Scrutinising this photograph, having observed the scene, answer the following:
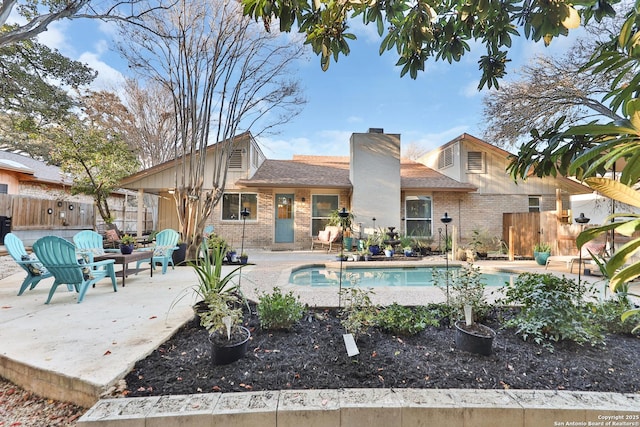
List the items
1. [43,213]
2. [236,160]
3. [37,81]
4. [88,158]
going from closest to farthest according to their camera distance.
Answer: [37,81] → [88,158] → [236,160] → [43,213]

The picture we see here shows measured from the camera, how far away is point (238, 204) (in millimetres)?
11836

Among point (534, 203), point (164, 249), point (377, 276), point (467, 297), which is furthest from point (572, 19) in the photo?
point (534, 203)

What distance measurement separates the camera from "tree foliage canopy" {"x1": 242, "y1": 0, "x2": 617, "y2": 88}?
2.00 meters

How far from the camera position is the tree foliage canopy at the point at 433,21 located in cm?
200

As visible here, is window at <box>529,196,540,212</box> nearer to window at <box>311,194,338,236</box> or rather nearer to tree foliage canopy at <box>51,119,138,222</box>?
window at <box>311,194,338,236</box>

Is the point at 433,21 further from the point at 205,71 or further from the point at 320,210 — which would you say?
the point at 320,210

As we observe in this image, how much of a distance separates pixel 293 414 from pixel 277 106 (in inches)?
348

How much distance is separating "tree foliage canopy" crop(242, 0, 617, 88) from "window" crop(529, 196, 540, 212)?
1168cm

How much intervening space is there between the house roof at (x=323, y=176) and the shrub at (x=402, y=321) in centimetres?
832

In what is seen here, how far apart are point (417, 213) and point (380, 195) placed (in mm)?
2028

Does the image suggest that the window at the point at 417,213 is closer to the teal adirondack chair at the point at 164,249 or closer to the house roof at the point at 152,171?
the house roof at the point at 152,171

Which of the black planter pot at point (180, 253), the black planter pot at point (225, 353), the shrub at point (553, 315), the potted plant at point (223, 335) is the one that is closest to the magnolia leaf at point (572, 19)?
the shrub at point (553, 315)

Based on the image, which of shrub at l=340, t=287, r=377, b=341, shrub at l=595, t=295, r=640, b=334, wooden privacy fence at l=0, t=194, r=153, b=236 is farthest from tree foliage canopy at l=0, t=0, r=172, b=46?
shrub at l=595, t=295, r=640, b=334

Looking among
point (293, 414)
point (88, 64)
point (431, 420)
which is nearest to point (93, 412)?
point (293, 414)
